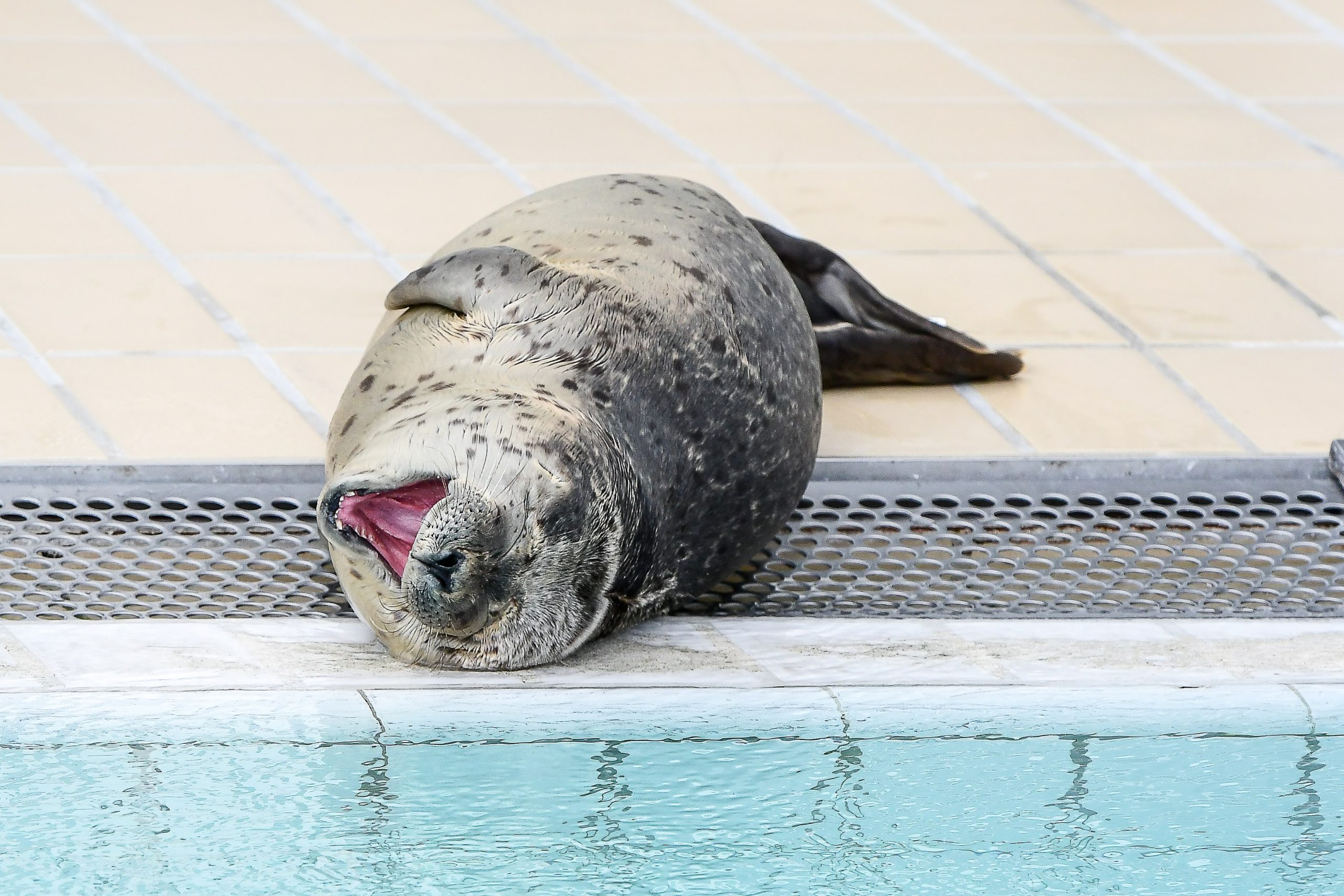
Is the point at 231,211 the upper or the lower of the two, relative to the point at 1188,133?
lower

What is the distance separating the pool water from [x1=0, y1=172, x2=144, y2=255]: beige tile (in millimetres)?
2417

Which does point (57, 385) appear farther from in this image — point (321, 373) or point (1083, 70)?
point (1083, 70)

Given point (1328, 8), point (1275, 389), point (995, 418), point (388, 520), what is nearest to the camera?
point (388, 520)

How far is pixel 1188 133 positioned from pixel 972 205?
123 cm

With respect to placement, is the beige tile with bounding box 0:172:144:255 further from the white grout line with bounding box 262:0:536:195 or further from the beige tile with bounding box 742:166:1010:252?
the beige tile with bounding box 742:166:1010:252

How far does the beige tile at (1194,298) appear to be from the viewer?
4.72 metres

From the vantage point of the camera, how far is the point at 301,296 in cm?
470

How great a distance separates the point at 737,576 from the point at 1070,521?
728mm

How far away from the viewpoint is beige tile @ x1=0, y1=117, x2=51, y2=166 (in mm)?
5547

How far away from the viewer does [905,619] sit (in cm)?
329

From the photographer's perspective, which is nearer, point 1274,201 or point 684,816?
point 684,816

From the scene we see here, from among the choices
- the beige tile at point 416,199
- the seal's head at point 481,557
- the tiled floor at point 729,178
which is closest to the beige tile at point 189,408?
the tiled floor at point 729,178

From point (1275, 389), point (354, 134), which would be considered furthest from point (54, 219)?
point (1275, 389)

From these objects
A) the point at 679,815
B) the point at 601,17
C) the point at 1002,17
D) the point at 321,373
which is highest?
the point at 1002,17
